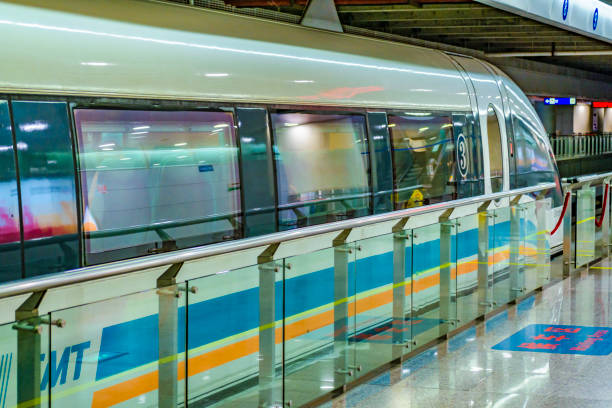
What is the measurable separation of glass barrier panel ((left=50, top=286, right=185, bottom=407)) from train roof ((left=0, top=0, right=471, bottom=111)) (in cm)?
188

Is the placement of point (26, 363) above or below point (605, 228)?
above

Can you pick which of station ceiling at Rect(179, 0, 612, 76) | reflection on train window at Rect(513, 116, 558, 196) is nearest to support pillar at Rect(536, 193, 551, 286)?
reflection on train window at Rect(513, 116, 558, 196)

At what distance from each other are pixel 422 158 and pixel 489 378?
14.1ft

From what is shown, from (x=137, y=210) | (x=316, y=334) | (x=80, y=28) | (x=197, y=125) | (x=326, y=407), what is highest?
(x=80, y=28)

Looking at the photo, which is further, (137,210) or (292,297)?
(137,210)

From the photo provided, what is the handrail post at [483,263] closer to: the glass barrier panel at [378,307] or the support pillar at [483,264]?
the support pillar at [483,264]

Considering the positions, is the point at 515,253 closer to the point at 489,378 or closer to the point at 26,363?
the point at 489,378

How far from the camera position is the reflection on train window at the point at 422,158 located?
9.98 m

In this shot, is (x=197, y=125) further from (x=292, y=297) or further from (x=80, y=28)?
(x=292, y=297)

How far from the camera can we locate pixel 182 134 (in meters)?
6.99

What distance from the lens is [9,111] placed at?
18.4 ft

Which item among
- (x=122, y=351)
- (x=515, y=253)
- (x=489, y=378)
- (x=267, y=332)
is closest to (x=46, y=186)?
(x=267, y=332)

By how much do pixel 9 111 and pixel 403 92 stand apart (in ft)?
17.9

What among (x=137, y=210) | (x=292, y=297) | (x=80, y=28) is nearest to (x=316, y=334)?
(x=292, y=297)
